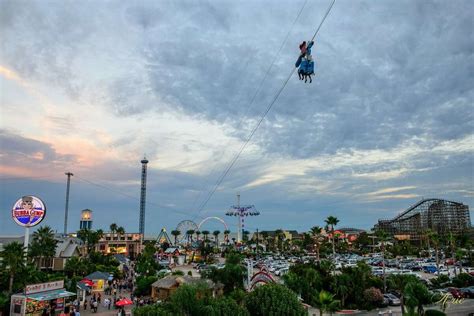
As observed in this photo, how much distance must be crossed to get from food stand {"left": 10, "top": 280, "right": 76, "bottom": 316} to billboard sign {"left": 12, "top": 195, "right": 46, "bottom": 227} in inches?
430

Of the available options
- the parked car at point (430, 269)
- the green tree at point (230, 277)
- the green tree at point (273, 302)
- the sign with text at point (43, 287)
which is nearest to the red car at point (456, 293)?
the green tree at point (230, 277)

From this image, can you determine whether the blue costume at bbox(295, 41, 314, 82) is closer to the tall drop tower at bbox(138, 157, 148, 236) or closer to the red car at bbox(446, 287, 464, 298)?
the red car at bbox(446, 287, 464, 298)

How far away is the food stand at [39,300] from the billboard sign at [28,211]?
1093 centimetres

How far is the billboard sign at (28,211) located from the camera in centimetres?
4159

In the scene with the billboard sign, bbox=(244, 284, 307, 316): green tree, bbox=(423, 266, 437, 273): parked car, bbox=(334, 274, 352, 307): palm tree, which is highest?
the billboard sign

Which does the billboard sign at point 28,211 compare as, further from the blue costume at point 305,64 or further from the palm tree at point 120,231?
the palm tree at point 120,231

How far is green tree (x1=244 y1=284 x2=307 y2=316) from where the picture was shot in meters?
24.4

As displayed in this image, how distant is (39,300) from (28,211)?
47.2ft

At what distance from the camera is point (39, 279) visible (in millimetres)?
43781

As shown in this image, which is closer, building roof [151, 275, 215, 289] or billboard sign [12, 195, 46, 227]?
billboard sign [12, 195, 46, 227]

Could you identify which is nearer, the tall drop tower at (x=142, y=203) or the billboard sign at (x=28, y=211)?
the billboard sign at (x=28, y=211)

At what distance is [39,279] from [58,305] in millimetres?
12084

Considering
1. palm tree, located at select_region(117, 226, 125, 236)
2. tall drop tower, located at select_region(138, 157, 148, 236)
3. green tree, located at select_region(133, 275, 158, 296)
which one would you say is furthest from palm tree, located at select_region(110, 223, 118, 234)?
green tree, located at select_region(133, 275, 158, 296)

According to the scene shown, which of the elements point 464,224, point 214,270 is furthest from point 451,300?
point 464,224
